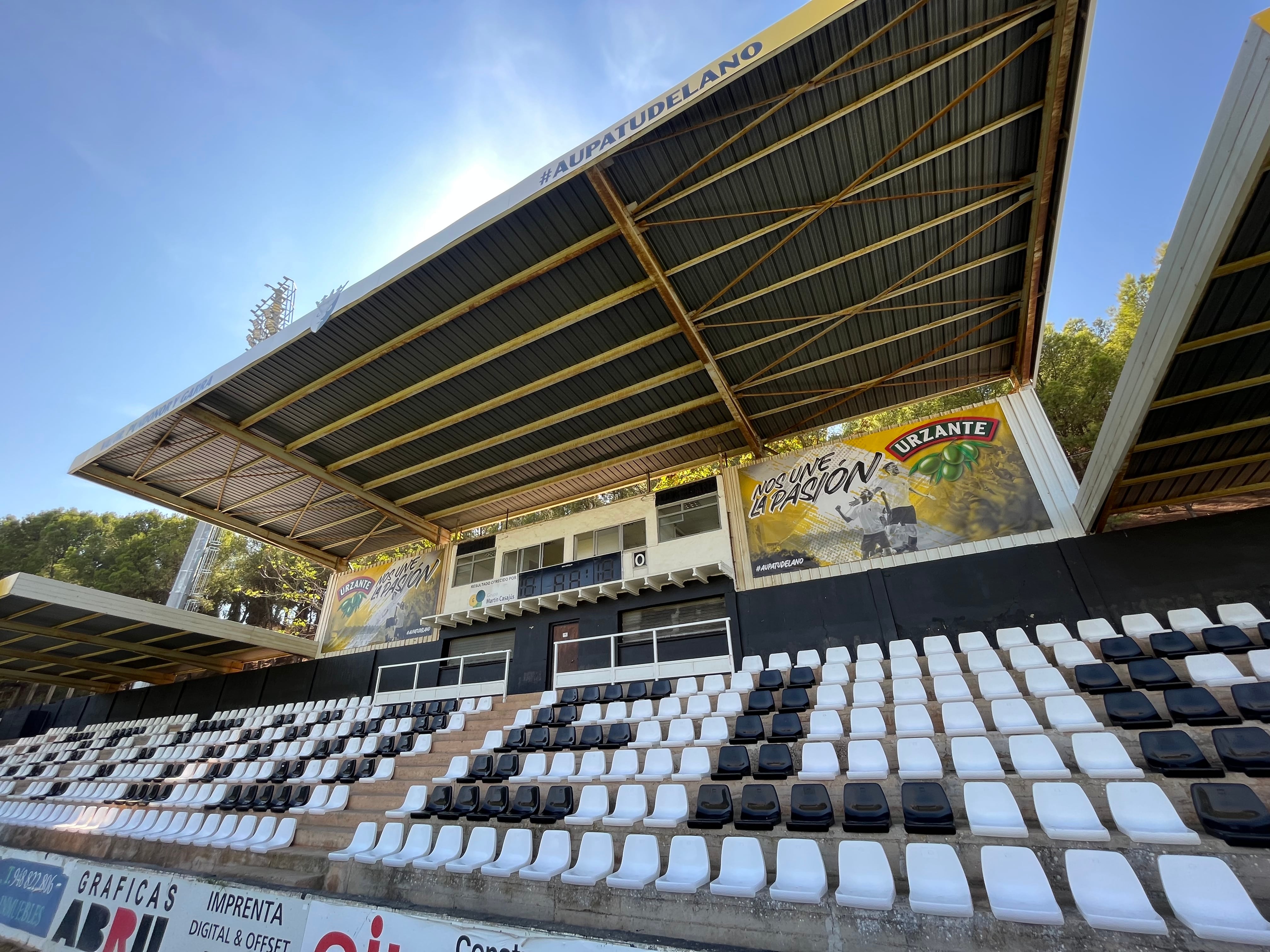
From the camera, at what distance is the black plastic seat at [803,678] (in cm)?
791

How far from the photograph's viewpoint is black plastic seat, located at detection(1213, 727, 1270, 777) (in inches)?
159

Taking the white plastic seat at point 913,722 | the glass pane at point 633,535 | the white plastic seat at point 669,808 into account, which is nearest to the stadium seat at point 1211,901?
the white plastic seat at point 913,722

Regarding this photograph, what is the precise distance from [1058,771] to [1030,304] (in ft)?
31.2

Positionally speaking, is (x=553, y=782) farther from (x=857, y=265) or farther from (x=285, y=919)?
(x=857, y=265)

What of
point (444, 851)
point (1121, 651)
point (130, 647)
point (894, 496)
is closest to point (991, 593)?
point (894, 496)

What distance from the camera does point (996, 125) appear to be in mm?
8133

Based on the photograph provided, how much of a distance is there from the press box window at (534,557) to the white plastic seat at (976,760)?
12.1 meters

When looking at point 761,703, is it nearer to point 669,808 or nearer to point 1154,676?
point 669,808

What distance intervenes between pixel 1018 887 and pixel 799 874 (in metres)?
1.38

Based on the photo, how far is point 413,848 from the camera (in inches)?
239

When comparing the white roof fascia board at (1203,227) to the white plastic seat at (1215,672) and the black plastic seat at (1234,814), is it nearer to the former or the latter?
the white plastic seat at (1215,672)

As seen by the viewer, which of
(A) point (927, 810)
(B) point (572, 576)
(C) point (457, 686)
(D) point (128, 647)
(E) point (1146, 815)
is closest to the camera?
(E) point (1146, 815)

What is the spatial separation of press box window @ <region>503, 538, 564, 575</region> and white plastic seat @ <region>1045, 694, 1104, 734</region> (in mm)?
12341

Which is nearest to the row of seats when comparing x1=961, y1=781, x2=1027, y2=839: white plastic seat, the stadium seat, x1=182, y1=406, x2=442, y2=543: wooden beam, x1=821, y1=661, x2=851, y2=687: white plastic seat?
the stadium seat
